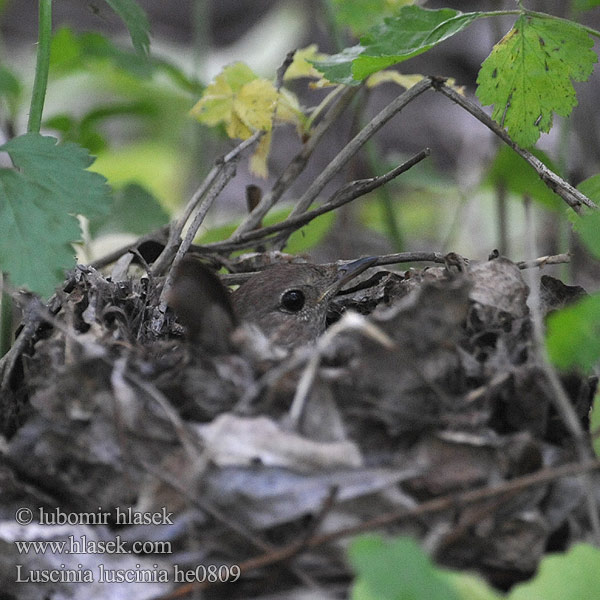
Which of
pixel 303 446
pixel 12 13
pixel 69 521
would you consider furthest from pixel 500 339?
pixel 12 13

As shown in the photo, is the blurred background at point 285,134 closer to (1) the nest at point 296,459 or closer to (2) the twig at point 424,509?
(1) the nest at point 296,459

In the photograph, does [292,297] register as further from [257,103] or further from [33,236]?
[33,236]

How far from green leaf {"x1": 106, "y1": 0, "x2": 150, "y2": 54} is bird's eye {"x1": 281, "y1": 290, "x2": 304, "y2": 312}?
2.97ft

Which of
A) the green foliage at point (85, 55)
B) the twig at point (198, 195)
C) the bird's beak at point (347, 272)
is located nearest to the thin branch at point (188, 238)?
the twig at point (198, 195)

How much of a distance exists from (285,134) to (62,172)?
6630 mm

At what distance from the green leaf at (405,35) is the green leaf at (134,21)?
0.63m

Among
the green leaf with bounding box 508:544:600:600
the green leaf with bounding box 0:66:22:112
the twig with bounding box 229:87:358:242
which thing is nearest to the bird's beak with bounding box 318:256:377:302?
the twig with bounding box 229:87:358:242

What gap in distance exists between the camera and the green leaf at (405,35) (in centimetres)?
202

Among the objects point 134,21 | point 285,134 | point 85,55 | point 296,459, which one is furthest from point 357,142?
point 285,134

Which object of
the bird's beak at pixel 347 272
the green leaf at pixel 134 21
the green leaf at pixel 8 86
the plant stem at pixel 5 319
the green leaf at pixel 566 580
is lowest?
the green leaf at pixel 566 580

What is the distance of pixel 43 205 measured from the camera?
6.10 feet

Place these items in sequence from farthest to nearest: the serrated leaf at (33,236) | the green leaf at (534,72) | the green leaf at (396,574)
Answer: the green leaf at (534,72), the serrated leaf at (33,236), the green leaf at (396,574)

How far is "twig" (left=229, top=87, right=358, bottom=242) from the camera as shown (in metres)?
2.70

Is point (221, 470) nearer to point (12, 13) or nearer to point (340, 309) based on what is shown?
point (340, 309)
